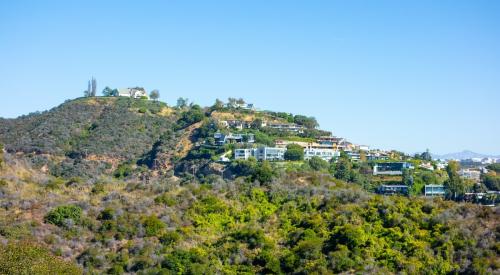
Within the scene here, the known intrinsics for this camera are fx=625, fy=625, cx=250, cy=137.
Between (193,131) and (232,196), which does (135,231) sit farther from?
(193,131)

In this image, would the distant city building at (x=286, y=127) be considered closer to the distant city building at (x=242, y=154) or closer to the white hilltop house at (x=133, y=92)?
the distant city building at (x=242, y=154)

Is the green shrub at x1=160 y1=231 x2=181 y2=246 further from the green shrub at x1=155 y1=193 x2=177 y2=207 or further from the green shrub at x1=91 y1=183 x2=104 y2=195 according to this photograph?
the green shrub at x1=91 y1=183 x2=104 y2=195

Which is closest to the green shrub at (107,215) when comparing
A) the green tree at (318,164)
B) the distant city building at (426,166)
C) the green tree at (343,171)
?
the green tree at (343,171)

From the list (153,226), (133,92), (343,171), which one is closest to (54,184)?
(153,226)

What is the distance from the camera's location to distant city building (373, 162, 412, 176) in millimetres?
77938

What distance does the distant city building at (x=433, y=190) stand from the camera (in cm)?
6906

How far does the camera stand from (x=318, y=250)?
3025cm

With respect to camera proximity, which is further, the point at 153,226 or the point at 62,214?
the point at 153,226

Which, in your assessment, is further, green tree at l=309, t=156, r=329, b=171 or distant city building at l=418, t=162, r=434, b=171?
distant city building at l=418, t=162, r=434, b=171

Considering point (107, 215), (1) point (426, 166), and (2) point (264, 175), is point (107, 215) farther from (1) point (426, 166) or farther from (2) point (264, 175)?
(1) point (426, 166)

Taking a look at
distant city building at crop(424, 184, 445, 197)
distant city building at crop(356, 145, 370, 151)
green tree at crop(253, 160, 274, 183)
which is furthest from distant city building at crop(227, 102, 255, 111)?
green tree at crop(253, 160, 274, 183)

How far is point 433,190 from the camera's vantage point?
69500 millimetres

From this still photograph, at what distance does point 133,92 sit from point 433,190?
69067 mm

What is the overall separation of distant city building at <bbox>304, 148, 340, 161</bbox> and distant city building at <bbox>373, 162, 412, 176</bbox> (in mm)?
6324
